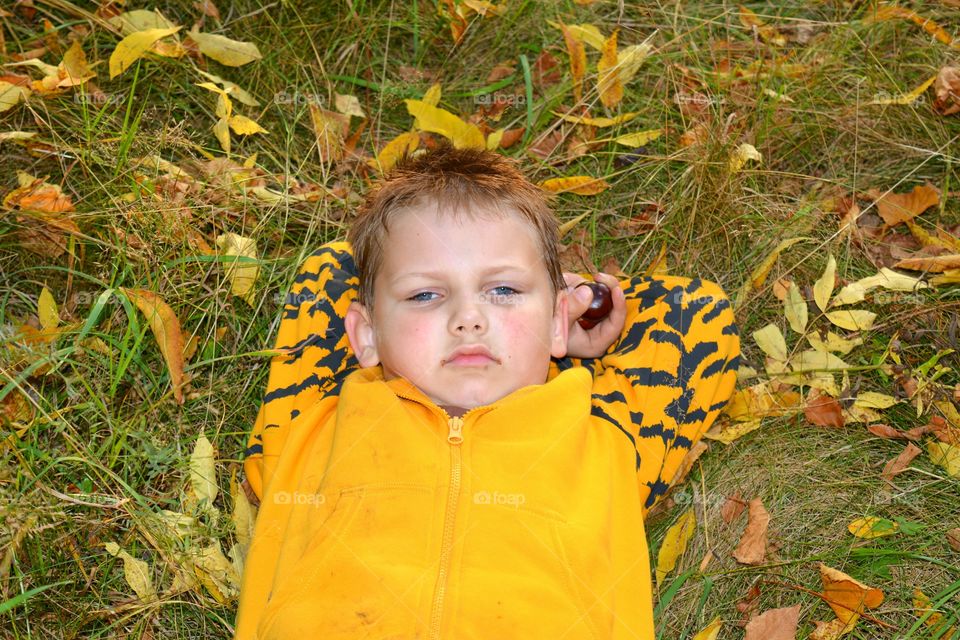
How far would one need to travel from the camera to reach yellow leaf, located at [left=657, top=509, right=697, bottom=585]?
3.21 metres

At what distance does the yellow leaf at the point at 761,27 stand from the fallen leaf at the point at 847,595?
2.36 m

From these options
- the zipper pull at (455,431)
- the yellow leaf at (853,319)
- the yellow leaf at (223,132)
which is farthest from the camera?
the yellow leaf at (223,132)

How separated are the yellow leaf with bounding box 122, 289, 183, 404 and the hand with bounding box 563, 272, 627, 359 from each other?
1.44m

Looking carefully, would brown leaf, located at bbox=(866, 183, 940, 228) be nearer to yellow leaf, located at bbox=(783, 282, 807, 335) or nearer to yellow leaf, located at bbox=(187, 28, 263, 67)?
yellow leaf, located at bbox=(783, 282, 807, 335)

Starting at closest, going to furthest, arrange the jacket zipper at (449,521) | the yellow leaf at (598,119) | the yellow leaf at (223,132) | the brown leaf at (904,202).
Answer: the jacket zipper at (449,521) < the brown leaf at (904,202) < the yellow leaf at (223,132) < the yellow leaf at (598,119)

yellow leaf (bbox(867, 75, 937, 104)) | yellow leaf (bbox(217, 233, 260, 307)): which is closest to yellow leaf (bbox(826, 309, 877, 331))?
yellow leaf (bbox(867, 75, 937, 104))

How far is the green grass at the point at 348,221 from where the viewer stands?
3074 mm

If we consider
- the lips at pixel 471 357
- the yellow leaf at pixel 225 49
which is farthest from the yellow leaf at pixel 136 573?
the yellow leaf at pixel 225 49

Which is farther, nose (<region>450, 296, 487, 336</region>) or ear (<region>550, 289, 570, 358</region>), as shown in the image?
ear (<region>550, 289, 570, 358</region>)

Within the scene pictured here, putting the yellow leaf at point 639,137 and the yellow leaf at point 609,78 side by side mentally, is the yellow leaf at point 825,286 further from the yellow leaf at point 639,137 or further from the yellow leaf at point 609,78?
the yellow leaf at point 609,78

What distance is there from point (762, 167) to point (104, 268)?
2.71 meters

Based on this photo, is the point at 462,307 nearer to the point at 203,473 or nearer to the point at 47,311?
the point at 203,473

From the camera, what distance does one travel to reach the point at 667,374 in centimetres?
320

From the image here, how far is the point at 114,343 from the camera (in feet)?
10.8
